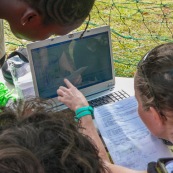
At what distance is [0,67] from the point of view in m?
1.86

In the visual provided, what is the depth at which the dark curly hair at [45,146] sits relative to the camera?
67cm

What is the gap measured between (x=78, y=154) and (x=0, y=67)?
3.97ft

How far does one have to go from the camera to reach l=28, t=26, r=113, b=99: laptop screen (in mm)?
1562

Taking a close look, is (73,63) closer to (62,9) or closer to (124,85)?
(124,85)

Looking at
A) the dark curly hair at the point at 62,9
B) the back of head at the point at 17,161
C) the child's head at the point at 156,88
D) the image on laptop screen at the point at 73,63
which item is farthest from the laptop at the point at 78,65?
the back of head at the point at 17,161

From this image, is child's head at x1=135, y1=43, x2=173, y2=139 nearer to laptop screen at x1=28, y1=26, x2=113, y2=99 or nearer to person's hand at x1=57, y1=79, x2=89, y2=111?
person's hand at x1=57, y1=79, x2=89, y2=111

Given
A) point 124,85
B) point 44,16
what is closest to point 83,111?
point 124,85

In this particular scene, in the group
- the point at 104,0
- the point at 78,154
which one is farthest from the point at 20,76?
the point at 104,0

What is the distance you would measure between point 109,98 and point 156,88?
1.90ft

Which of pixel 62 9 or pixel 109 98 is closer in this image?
pixel 62 9

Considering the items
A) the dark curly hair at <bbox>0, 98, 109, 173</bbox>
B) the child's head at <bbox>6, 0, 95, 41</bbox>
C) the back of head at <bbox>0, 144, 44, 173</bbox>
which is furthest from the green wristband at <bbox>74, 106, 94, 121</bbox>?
the back of head at <bbox>0, 144, 44, 173</bbox>

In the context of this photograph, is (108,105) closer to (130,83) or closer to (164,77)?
(130,83)

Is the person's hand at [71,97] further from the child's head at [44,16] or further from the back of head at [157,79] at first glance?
the child's head at [44,16]

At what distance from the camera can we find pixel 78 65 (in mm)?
1640
